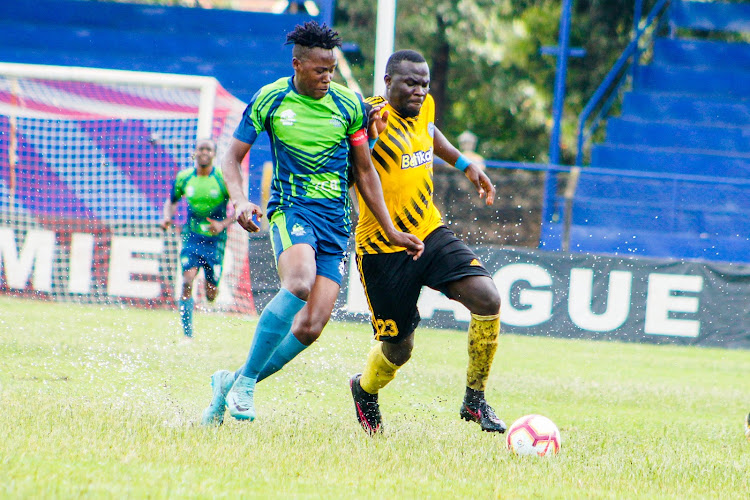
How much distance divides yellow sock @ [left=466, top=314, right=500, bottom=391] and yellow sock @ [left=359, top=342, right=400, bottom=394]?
507mm

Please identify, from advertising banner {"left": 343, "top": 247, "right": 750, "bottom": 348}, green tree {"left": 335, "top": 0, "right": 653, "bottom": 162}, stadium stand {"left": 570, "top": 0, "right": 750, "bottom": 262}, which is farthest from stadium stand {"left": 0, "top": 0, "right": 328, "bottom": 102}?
advertising banner {"left": 343, "top": 247, "right": 750, "bottom": 348}

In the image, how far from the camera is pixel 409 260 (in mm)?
5629

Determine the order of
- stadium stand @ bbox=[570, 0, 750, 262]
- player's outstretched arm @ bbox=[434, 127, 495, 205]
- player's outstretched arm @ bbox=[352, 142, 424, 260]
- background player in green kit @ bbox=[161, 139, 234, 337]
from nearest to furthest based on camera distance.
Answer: player's outstretched arm @ bbox=[352, 142, 424, 260] < player's outstretched arm @ bbox=[434, 127, 495, 205] < background player in green kit @ bbox=[161, 139, 234, 337] < stadium stand @ bbox=[570, 0, 750, 262]

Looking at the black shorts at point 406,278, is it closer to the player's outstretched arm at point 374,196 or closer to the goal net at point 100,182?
the player's outstretched arm at point 374,196

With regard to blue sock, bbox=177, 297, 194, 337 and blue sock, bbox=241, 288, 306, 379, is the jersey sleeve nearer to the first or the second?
blue sock, bbox=241, 288, 306, 379

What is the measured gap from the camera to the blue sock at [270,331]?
502 centimetres

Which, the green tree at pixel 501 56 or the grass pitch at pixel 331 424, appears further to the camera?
the green tree at pixel 501 56

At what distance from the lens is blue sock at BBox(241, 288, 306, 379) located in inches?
198

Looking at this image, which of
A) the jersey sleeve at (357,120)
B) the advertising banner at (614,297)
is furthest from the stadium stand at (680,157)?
the jersey sleeve at (357,120)

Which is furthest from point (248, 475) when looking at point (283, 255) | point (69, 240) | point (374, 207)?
point (69, 240)

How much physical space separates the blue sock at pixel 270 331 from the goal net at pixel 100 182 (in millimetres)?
6847

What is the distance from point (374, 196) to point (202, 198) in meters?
5.57

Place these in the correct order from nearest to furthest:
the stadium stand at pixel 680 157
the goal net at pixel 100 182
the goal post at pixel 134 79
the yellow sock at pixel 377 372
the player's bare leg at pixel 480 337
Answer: the player's bare leg at pixel 480 337
the yellow sock at pixel 377 372
the goal post at pixel 134 79
the goal net at pixel 100 182
the stadium stand at pixel 680 157

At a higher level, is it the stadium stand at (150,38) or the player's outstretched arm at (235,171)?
the stadium stand at (150,38)
